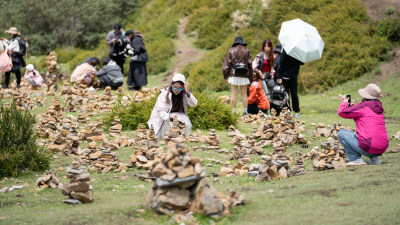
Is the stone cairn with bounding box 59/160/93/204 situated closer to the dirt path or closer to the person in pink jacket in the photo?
the person in pink jacket

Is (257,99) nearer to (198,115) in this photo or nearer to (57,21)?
(198,115)

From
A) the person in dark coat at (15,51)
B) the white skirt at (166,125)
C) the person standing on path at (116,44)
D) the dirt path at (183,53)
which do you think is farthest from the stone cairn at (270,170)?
the dirt path at (183,53)

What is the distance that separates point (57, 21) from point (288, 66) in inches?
846

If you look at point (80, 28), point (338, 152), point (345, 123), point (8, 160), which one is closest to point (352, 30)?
point (345, 123)

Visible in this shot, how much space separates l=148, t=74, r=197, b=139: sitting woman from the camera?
29.7 ft

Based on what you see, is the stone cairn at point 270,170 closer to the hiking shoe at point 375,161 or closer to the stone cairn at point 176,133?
the hiking shoe at point 375,161

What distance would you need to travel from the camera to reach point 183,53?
2431cm

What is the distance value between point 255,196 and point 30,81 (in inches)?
601

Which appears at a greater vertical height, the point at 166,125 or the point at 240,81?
the point at 240,81

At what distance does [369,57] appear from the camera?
A: 17.7 metres

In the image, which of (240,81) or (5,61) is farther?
(5,61)

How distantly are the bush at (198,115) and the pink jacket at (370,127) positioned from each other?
4476 mm

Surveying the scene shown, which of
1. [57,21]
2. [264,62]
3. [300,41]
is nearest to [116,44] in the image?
[264,62]

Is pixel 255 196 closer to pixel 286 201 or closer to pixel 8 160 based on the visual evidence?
pixel 286 201
